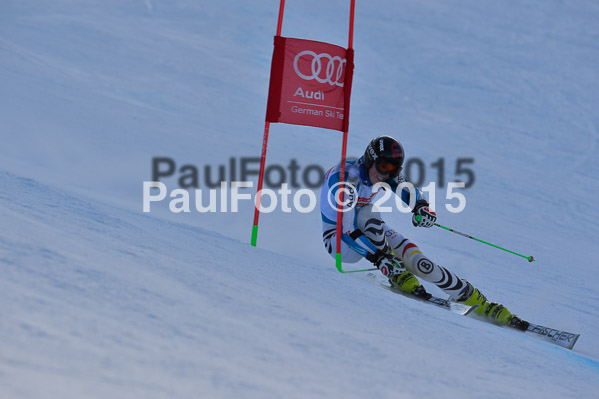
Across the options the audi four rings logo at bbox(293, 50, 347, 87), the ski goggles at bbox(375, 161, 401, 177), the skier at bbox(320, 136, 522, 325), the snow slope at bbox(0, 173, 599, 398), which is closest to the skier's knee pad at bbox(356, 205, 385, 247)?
the skier at bbox(320, 136, 522, 325)

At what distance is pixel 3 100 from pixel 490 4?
13.7 m

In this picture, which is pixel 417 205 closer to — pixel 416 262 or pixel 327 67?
pixel 416 262

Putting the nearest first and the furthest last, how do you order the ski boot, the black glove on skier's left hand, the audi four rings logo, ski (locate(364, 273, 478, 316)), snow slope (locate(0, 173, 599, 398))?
snow slope (locate(0, 173, 599, 398)), the ski boot, ski (locate(364, 273, 478, 316)), the black glove on skier's left hand, the audi four rings logo

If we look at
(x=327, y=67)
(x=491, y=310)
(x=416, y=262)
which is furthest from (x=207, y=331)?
(x=327, y=67)

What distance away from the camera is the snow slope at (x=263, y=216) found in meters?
2.03

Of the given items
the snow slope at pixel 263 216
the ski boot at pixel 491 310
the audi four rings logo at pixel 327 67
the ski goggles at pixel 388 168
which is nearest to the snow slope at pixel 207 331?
the snow slope at pixel 263 216

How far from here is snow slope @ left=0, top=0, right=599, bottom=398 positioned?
2033 millimetres

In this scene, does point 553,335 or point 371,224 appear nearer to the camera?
point 553,335

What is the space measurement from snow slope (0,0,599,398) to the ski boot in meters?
0.39

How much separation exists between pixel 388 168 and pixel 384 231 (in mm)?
442

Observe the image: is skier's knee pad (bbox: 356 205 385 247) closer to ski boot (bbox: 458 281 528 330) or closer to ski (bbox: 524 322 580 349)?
ski boot (bbox: 458 281 528 330)

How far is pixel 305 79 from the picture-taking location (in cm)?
457

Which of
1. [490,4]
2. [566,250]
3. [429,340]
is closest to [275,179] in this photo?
[566,250]

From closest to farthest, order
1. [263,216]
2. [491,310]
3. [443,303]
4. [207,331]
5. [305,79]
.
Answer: [207,331] < [491,310] < [443,303] < [305,79] < [263,216]
